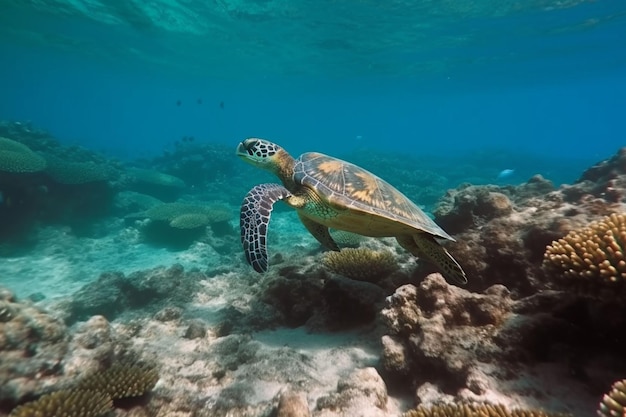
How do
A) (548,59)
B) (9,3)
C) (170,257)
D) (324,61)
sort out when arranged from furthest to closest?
(324,61), (548,59), (9,3), (170,257)

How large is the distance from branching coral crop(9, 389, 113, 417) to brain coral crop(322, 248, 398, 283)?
11.0 ft

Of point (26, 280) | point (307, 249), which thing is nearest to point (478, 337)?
point (307, 249)

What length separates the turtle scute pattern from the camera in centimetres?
433

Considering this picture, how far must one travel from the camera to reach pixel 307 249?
9719 millimetres

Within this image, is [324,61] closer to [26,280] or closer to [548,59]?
[548,59]

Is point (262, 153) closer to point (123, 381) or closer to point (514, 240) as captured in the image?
point (123, 381)

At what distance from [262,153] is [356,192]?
170 cm

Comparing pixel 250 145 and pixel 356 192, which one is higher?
pixel 250 145

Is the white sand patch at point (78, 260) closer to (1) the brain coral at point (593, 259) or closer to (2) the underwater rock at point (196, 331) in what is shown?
(2) the underwater rock at point (196, 331)

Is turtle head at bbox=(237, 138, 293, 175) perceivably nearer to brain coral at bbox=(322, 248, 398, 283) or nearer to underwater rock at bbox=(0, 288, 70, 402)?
Answer: brain coral at bbox=(322, 248, 398, 283)

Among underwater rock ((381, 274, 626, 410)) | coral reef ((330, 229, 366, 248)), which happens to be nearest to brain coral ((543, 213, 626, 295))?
underwater rock ((381, 274, 626, 410))

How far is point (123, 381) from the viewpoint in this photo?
3.33 metres

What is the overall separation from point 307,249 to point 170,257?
500 cm

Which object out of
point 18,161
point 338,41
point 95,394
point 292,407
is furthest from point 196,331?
point 338,41
